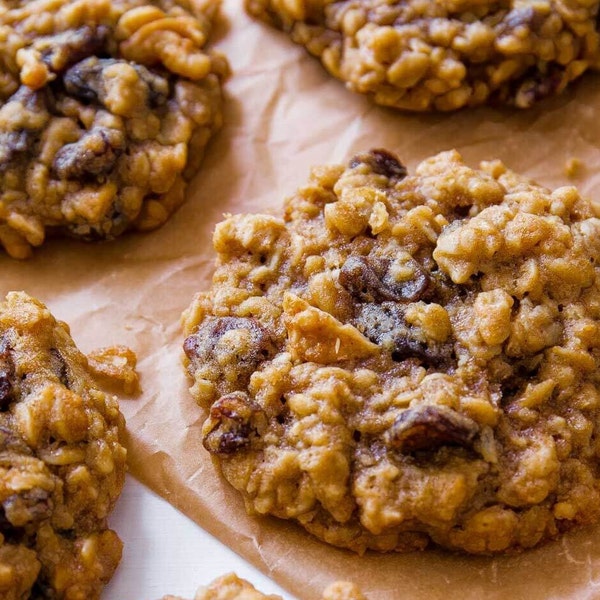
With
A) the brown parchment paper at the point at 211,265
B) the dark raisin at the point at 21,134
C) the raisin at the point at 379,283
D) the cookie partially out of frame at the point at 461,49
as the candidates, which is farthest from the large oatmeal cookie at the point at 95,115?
the raisin at the point at 379,283

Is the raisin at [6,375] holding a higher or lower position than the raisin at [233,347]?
higher

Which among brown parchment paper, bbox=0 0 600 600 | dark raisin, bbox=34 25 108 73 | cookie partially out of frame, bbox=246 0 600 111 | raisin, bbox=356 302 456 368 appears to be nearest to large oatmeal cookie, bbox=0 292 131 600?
brown parchment paper, bbox=0 0 600 600

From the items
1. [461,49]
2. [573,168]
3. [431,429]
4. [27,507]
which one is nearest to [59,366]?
[27,507]

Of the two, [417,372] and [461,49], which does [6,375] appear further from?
[461,49]

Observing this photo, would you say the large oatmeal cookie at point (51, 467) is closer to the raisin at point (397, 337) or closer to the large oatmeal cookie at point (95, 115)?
the large oatmeal cookie at point (95, 115)

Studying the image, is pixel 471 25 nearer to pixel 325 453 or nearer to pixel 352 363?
pixel 352 363

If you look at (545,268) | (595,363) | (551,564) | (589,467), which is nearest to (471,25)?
(545,268)

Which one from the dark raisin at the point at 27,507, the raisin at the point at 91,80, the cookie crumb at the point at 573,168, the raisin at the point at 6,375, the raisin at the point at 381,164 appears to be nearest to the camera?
the dark raisin at the point at 27,507
